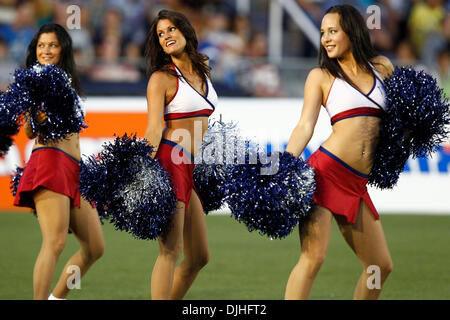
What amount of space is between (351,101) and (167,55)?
110 cm

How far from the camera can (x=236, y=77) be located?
402 inches

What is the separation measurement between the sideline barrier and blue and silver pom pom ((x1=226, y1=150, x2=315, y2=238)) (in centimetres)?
530

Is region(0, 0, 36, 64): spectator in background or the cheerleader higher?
region(0, 0, 36, 64): spectator in background

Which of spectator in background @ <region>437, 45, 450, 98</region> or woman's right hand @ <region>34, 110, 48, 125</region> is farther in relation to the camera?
spectator in background @ <region>437, 45, 450, 98</region>

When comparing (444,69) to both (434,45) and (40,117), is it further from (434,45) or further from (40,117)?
(40,117)

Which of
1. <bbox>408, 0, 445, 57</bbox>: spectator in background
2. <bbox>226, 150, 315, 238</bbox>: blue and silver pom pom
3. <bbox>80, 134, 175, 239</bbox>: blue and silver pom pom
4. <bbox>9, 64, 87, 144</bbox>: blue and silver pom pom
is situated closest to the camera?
<bbox>226, 150, 315, 238</bbox>: blue and silver pom pom

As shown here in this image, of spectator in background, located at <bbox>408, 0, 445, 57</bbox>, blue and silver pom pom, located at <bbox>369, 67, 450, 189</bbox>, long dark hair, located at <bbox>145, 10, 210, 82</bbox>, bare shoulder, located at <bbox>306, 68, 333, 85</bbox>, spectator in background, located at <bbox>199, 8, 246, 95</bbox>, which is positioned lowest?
blue and silver pom pom, located at <bbox>369, 67, 450, 189</bbox>

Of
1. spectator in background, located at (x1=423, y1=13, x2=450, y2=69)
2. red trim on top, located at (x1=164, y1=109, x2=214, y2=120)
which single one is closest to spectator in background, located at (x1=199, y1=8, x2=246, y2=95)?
spectator in background, located at (x1=423, y1=13, x2=450, y2=69)

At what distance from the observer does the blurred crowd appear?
394 inches

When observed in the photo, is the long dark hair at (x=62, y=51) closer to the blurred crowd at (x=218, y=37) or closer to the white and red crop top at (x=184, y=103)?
the white and red crop top at (x=184, y=103)

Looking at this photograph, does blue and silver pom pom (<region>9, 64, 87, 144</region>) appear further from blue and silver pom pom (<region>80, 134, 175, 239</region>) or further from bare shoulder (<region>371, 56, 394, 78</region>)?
bare shoulder (<region>371, 56, 394, 78</region>)

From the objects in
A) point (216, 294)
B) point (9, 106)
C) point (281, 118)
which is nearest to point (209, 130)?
point (9, 106)

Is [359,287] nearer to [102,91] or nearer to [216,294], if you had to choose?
[216,294]

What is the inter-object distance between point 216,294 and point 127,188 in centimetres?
192
